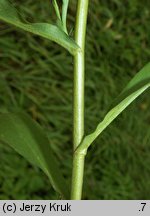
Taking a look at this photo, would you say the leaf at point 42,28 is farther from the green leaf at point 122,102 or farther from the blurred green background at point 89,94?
the blurred green background at point 89,94

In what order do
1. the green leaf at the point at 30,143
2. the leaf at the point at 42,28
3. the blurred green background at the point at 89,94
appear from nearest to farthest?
1. the leaf at the point at 42,28
2. the green leaf at the point at 30,143
3. the blurred green background at the point at 89,94

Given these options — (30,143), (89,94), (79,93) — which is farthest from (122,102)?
(89,94)

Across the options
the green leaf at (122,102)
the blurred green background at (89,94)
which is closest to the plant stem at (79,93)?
the green leaf at (122,102)

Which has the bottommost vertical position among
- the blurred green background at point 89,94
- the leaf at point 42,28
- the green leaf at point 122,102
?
the green leaf at point 122,102
